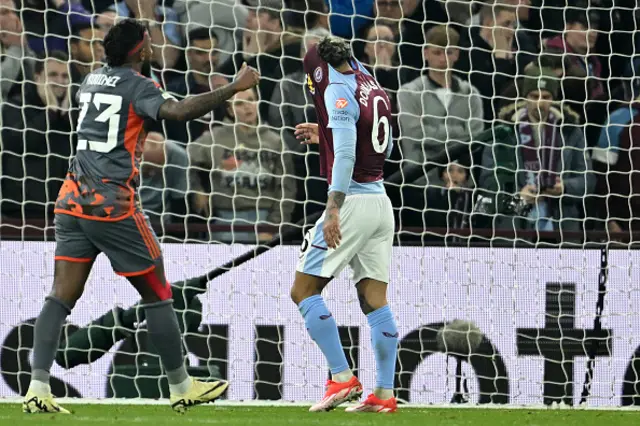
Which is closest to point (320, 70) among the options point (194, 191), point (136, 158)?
point (136, 158)

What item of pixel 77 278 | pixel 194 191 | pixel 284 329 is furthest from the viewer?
pixel 194 191

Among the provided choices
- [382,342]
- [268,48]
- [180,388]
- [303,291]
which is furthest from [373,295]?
[268,48]

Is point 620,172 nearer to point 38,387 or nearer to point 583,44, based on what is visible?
point 583,44

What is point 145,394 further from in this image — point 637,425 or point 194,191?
point 637,425

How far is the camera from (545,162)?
8.20 m

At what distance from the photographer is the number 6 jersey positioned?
6195mm

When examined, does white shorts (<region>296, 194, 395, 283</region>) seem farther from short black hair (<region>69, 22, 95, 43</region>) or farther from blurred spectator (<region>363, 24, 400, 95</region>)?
short black hair (<region>69, 22, 95, 43</region>)

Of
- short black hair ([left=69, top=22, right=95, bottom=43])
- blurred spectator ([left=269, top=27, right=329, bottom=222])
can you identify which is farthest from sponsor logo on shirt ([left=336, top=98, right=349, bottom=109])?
short black hair ([left=69, top=22, right=95, bottom=43])

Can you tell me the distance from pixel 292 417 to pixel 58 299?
1.27 m

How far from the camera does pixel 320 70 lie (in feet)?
20.5

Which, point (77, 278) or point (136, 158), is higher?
point (136, 158)

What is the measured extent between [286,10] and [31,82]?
1.71 metres

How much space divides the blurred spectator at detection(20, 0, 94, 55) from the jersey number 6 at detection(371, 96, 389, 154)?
8.68 feet

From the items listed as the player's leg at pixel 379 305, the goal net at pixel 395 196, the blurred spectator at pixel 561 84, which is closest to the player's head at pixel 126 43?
the player's leg at pixel 379 305
